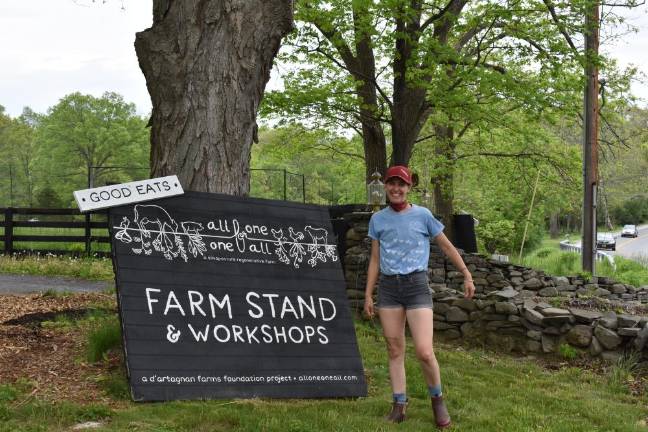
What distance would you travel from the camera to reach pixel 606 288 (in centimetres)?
1393

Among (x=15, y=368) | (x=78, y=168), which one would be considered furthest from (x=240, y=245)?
(x=78, y=168)

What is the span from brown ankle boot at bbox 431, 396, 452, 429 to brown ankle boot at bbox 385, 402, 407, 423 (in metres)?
0.22

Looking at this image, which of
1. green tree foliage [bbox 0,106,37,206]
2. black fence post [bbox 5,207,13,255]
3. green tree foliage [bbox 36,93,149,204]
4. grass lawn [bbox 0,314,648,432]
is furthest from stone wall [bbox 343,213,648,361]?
green tree foliage [bbox 0,106,37,206]

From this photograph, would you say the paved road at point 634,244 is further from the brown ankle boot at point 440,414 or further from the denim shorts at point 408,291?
the denim shorts at point 408,291

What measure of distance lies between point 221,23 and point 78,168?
4969 cm

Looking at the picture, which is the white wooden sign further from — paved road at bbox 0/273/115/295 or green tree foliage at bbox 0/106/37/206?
green tree foliage at bbox 0/106/37/206

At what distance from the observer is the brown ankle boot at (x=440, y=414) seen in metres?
4.56

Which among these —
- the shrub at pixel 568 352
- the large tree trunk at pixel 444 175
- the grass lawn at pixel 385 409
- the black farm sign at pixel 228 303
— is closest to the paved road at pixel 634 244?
the large tree trunk at pixel 444 175

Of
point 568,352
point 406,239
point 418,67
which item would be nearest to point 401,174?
point 406,239

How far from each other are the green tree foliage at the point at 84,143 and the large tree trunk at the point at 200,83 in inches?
1836

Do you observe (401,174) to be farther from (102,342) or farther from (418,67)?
(418,67)

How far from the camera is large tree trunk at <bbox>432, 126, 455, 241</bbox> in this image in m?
18.6

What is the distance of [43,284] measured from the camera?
39.9 ft

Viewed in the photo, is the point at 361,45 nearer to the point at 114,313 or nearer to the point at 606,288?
the point at 606,288
